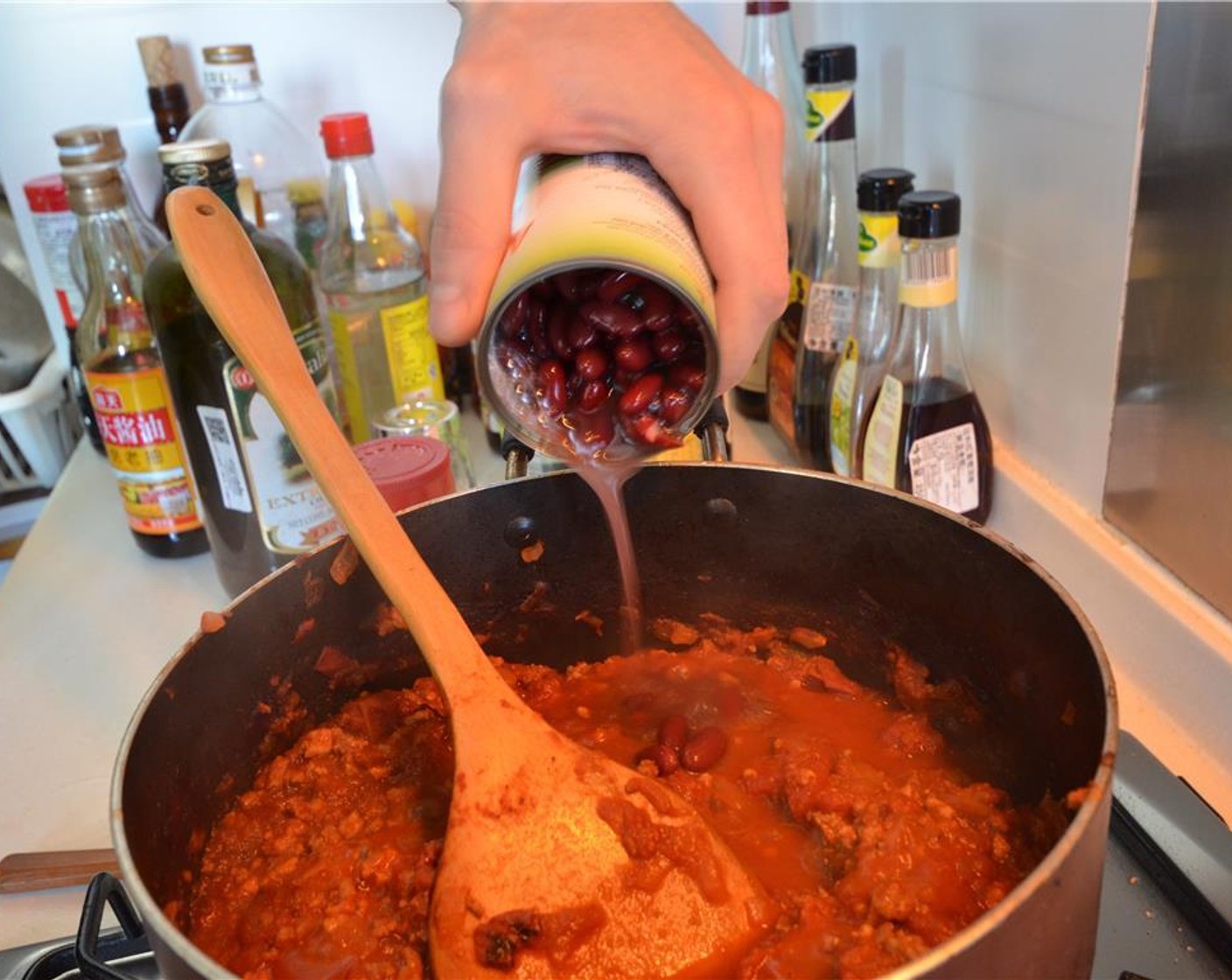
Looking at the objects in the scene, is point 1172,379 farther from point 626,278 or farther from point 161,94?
point 161,94

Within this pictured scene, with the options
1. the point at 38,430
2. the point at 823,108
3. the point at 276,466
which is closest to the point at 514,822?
the point at 276,466

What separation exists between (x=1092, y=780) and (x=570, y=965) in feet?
1.18

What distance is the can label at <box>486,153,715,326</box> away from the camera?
0.72 metres

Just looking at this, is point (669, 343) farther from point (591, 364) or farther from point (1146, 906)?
point (1146, 906)

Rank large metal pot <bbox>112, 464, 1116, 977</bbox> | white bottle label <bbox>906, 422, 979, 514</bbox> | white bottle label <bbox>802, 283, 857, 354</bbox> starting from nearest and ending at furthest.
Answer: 1. large metal pot <bbox>112, 464, 1116, 977</bbox>
2. white bottle label <bbox>906, 422, 979, 514</bbox>
3. white bottle label <bbox>802, 283, 857, 354</bbox>

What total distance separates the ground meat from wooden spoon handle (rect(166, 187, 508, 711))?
18 centimetres

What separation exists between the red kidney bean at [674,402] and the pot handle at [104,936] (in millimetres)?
511

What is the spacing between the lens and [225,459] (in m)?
1.24

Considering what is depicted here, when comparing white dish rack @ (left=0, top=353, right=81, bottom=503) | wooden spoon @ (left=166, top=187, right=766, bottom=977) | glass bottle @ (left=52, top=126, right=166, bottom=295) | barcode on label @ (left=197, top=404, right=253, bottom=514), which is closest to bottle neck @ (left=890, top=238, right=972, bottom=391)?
wooden spoon @ (left=166, top=187, right=766, bottom=977)

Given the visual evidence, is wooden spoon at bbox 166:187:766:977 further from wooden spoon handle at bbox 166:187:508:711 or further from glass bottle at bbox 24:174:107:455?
glass bottle at bbox 24:174:107:455

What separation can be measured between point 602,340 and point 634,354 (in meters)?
0.03

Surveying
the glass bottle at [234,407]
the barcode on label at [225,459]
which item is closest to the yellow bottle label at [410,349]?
the glass bottle at [234,407]

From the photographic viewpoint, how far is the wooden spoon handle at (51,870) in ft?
3.19

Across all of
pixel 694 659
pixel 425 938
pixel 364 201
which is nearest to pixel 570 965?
pixel 425 938
